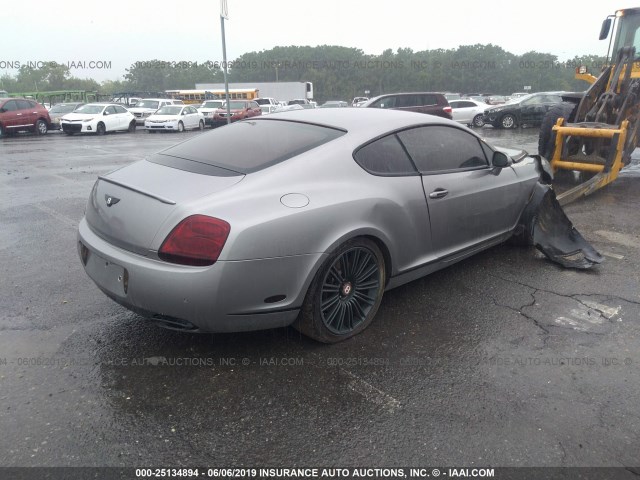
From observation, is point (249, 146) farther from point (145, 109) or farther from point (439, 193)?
point (145, 109)

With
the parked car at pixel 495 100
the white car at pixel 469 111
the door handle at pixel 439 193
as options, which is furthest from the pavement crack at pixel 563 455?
the parked car at pixel 495 100

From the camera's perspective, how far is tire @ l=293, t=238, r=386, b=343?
303 centimetres

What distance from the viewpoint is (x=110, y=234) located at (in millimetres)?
3000

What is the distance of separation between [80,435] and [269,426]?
91 cm

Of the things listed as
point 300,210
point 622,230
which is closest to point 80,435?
point 300,210

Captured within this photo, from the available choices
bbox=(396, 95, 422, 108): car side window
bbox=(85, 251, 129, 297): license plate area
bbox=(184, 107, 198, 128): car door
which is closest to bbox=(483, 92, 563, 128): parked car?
bbox=(396, 95, 422, 108): car side window

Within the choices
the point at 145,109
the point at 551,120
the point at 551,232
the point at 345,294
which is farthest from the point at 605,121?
the point at 145,109

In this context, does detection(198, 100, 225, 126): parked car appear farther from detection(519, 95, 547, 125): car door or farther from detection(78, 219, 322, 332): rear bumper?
detection(78, 219, 322, 332): rear bumper

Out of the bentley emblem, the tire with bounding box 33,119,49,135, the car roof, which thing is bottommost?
the tire with bounding box 33,119,49,135

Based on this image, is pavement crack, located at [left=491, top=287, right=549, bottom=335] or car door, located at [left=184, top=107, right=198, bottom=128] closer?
pavement crack, located at [left=491, top=287, right=549, bottom=335]

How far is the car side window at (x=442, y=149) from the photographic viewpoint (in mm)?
3764

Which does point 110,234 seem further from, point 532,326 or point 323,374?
point 532,326

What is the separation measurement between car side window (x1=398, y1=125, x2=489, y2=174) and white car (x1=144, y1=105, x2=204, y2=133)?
72.3 ft

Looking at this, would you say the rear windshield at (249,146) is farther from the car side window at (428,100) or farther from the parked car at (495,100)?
the parked car at (495,100)
